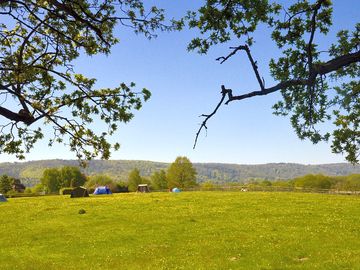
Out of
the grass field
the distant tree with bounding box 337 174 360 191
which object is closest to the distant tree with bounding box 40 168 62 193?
the distant tree with bounding box 337 174 360 191

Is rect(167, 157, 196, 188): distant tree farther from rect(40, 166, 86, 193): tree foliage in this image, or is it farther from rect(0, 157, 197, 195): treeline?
rect(40, 166, 86, 193): tree foliage

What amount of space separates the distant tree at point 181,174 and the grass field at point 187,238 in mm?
99740

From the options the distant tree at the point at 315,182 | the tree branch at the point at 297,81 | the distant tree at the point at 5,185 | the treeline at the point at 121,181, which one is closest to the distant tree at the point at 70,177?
the treeline at the point at 121,181

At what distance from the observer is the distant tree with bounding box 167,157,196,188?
14838cm

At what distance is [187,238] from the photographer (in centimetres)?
3122

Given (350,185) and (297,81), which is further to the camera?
(350,185)

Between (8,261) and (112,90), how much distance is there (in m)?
20.0

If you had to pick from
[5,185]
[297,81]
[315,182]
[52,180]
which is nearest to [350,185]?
[315,182]

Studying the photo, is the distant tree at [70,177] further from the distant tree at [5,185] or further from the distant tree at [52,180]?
the distant tree at [5,185]

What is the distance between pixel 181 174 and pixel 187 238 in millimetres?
118852

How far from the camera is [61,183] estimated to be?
563 ft

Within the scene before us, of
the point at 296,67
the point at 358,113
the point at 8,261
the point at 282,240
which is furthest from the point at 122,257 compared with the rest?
the point at 296,67

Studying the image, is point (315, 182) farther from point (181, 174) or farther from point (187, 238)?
point (187, 238)

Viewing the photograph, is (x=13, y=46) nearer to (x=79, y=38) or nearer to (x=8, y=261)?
(x=79, y=38)
